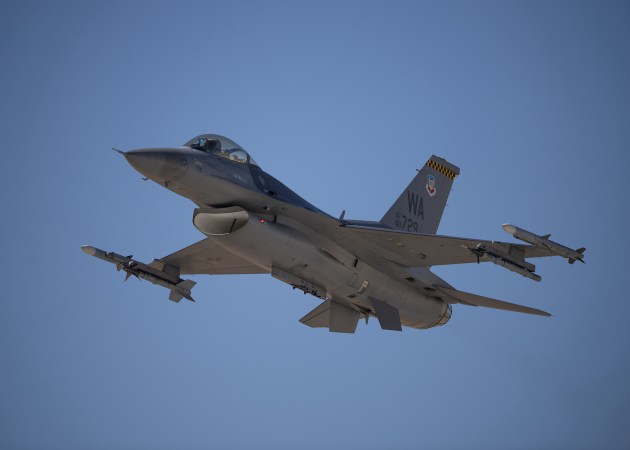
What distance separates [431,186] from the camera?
27844 mm

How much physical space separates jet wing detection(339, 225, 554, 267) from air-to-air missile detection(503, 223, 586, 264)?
1044 mm

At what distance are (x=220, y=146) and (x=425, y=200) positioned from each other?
8004 mm

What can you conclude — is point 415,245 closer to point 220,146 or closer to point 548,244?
point 548,244

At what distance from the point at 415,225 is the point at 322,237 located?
4840mm

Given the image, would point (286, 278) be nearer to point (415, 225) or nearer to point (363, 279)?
point (363, 279)

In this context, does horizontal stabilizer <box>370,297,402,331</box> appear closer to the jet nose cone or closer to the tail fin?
the tail fin

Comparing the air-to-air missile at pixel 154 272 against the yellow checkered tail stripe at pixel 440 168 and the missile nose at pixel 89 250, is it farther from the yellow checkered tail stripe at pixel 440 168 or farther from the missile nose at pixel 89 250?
the yellow checkered tail stripe at pixel 440 168

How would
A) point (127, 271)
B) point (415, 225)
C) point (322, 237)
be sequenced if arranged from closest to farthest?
point (322, 237), point (127, 271), point (415, 225)

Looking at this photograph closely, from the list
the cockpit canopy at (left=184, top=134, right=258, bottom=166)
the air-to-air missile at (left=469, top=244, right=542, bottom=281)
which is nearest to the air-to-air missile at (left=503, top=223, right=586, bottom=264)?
the air-to-air missile at (left=469, top=244, right=542, bottom=281)

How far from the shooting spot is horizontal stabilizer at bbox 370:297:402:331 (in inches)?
946

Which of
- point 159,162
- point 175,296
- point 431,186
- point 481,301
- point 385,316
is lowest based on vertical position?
point 175,296

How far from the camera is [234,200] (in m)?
21.8

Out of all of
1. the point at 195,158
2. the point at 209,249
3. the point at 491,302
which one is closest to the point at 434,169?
the point at 491,302

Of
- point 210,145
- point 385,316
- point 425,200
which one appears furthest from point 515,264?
point 210,145
